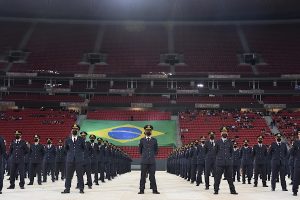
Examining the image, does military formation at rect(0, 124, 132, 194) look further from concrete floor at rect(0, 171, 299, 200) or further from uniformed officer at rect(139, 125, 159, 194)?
uniformed officer at rect(139, 125, 159, 194)

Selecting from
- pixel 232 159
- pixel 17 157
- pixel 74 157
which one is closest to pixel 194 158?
pixel 232 159

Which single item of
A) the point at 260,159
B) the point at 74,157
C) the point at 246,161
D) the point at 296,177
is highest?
the point at 74,157

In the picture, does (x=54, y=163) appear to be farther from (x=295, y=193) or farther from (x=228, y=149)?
(x=295, y=193)

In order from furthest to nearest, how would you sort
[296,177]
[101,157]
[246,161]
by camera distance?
1. [246,161]
2. [101,157]
3. [296,177]

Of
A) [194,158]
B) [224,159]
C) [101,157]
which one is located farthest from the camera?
[101,157]

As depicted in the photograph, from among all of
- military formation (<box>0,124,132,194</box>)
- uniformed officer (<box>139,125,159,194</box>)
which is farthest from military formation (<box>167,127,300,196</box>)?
military formation (<box>0,124,132,194</box>)

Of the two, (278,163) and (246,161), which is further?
(246,161)

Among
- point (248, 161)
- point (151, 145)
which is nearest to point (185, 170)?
point (248, 161)

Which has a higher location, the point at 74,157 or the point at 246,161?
the point at 74,157

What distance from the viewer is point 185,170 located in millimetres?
27453

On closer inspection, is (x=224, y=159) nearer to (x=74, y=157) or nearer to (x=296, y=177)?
(x=296, y=177)

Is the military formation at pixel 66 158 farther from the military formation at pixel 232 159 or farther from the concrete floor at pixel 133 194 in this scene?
the military formation at pixel 232 159

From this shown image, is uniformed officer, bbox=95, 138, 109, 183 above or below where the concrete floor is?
above

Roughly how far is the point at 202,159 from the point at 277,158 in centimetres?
422
